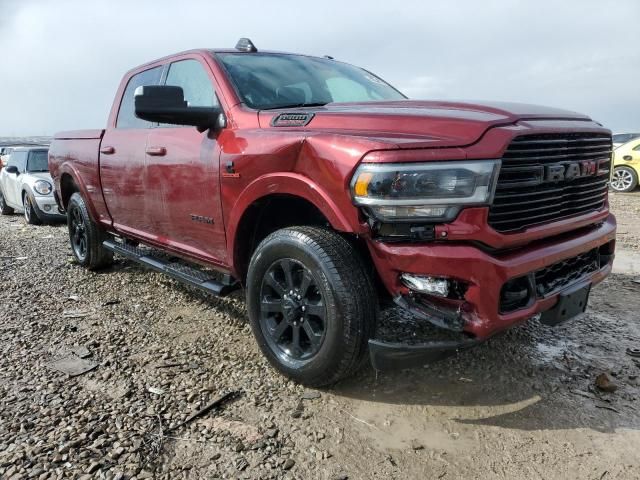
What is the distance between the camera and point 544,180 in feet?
7.72

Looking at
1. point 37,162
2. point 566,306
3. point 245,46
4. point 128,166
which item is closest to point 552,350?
point 566,306

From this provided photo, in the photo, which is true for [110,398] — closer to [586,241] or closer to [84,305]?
[84,305]

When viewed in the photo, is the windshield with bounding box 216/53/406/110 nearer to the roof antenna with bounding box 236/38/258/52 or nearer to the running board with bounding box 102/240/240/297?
the roof antenna with bounding box 236/38/258/52

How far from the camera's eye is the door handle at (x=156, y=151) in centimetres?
363

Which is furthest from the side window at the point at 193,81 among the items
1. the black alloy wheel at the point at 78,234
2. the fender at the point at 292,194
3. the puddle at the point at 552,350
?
the puddle at the point at 552,350

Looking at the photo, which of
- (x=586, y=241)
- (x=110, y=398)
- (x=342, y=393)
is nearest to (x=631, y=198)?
(x=586, y=241)

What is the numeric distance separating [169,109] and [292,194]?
95 centimetres

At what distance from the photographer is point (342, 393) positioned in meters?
2.74

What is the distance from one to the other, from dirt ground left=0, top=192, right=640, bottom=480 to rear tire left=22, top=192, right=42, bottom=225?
6015mm

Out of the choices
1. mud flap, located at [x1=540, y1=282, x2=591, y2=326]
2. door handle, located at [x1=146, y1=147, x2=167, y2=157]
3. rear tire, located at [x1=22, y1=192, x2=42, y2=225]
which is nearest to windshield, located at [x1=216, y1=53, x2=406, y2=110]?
door handle, located at [x1=146, y1=147, x2=167, y2=157]

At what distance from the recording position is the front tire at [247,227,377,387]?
2.41 m

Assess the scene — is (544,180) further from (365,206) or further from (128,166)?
(128,166)

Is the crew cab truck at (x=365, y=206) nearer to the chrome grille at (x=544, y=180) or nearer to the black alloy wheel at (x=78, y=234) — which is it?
the chrome grille at (x=544, y=180)

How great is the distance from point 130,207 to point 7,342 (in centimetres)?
137
